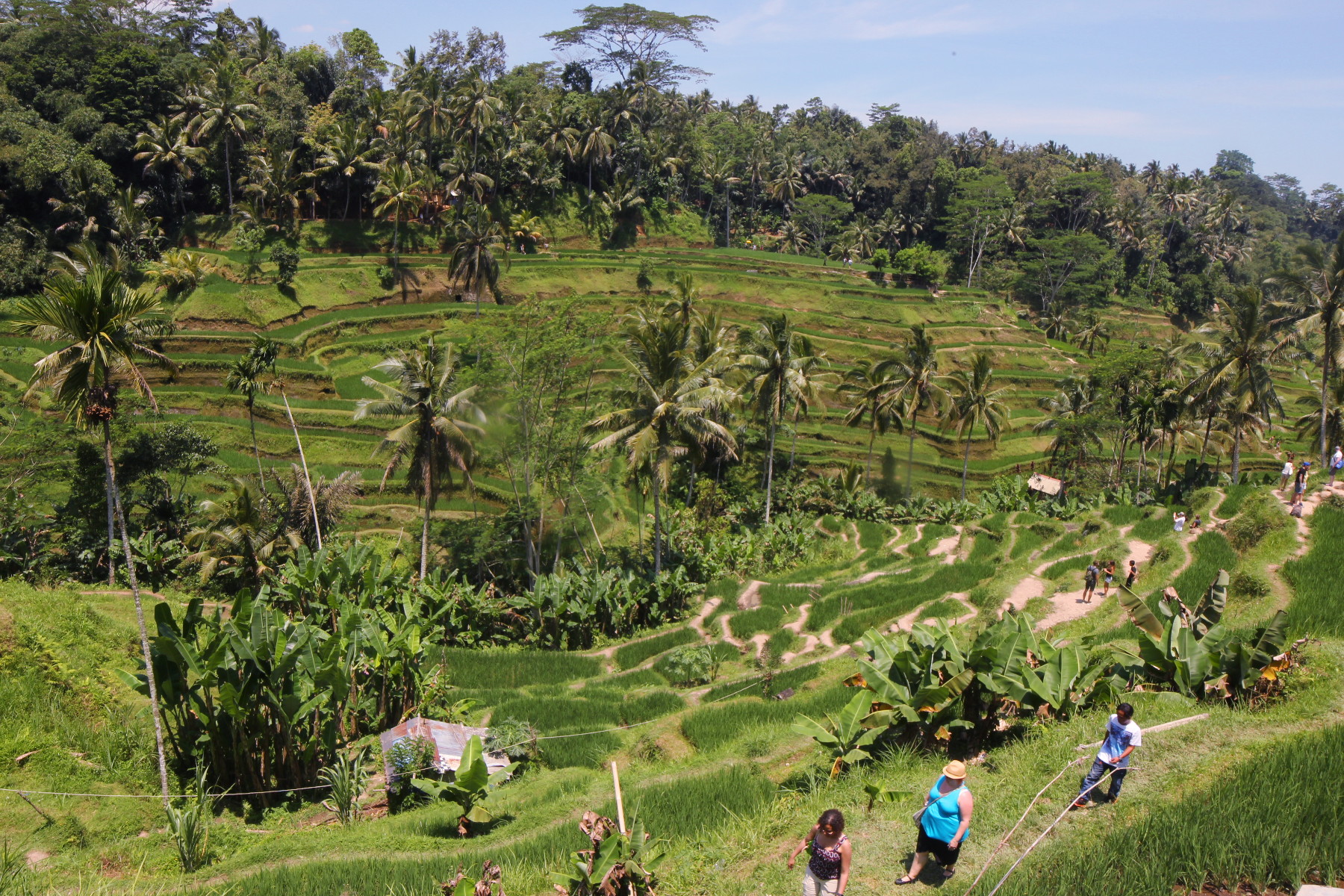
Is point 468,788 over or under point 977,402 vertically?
under

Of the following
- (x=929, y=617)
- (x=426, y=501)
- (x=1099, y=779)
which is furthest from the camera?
(x=426, y=501)

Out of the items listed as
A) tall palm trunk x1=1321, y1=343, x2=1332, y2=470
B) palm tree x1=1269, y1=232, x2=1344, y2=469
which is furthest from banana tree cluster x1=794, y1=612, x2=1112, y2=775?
palm tree x1=1269, y1=232, x2=1344, y2=469

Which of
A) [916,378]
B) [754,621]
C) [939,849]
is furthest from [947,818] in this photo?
[916,378]

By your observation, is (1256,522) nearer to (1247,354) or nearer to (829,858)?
(1247,354)

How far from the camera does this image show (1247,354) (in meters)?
31.7

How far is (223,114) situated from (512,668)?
4205cm

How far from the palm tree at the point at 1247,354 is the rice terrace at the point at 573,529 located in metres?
0.24

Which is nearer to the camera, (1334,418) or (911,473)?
(1334,418)

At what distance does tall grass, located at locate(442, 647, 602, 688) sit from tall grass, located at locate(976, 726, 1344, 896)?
15.1m

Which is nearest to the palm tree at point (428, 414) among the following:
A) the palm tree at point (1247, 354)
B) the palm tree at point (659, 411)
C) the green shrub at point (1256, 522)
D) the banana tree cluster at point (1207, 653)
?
the palm tree at point (659, 411)

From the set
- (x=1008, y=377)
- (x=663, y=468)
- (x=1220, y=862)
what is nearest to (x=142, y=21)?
(x=663, y=468)

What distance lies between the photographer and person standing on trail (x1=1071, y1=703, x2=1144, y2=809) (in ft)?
25.9

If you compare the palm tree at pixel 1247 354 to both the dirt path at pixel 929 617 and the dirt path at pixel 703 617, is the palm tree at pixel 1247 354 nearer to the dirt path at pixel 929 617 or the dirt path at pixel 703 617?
the dirt path at pixel 929 617

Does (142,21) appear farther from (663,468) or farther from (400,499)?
(663,468)
